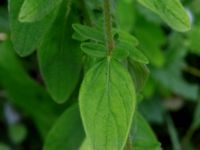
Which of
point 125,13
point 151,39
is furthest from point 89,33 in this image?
point 151,39

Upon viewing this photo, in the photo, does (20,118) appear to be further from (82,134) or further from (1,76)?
(82,134)

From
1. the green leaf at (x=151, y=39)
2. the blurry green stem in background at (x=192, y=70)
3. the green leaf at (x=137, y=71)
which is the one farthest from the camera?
the blurry green stem in background at (x=192, y=70)

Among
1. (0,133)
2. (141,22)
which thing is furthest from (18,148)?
(141,22)

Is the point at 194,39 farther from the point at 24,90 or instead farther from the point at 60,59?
the point at 60,59

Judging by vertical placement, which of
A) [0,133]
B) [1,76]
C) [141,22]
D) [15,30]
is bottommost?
[0,133]

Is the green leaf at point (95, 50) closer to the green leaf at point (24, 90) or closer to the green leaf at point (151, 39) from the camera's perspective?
the green leaf at point (24, 90)

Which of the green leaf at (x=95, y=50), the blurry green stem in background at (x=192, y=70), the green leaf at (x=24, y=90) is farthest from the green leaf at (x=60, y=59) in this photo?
the blurry green stem in background at (x=192, y=70)
